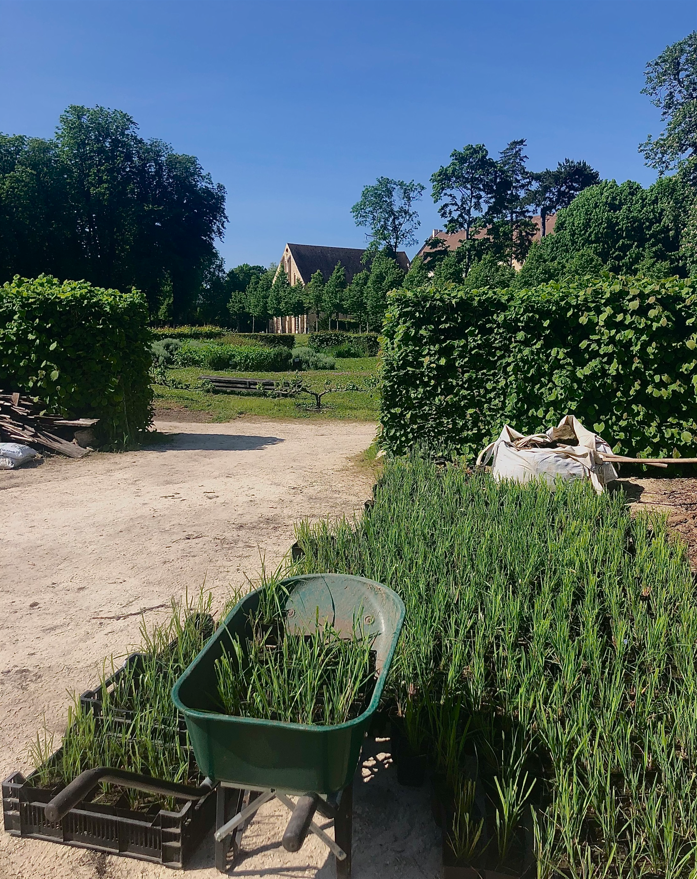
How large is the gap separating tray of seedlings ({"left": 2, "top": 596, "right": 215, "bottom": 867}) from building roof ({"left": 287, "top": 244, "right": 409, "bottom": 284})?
7030 cm

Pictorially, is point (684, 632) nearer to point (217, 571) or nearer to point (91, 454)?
point (217, 571)

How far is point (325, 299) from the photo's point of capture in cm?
4788

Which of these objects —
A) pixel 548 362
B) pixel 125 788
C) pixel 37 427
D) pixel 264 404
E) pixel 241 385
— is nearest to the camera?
pixel 125 788

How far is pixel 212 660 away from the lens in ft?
7.15

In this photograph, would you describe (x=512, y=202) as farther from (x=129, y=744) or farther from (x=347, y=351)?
(x=129, y=744)

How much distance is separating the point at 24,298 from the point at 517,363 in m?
7.05

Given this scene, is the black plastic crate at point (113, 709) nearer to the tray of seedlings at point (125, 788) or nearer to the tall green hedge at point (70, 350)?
the tray of seedlings at point (125, 788)

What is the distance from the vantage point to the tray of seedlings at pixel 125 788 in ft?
6.92

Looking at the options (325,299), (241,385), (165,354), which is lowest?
(241,385)

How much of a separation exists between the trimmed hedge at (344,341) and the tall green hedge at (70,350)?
2368 centimetres

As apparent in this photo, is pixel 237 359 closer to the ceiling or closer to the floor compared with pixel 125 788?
closer to the ceiling

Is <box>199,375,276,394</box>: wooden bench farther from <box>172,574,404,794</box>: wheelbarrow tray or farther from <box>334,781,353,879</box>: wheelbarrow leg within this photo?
<box>334,781,353,879</box>: wheelbarrow leg

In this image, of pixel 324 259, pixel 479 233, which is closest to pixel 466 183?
pixel 479 233

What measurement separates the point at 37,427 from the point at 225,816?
852 cm
